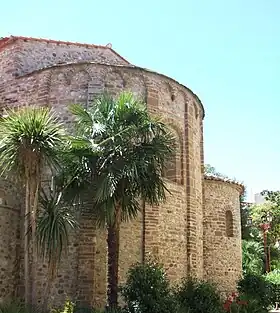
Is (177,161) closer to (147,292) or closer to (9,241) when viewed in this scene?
(147,292)

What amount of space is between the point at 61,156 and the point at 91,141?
38.0 inches

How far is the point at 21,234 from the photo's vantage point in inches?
614

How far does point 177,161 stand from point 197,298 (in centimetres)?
500

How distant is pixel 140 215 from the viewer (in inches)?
645

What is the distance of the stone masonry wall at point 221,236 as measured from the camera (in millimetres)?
20344

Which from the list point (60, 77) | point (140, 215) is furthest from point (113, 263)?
point (60, 77)

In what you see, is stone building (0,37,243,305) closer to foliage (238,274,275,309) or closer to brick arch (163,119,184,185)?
brick arch (163,119,184,185)

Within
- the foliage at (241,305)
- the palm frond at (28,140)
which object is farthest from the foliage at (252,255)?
the palm frond at (28,140)

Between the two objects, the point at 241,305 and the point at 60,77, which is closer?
the point at 60,77

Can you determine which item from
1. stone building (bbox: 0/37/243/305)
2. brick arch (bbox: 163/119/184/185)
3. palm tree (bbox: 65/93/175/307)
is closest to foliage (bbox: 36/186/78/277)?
→ palm tree (bbox: 65/93/175/307)

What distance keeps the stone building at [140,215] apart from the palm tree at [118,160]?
5.79 feet

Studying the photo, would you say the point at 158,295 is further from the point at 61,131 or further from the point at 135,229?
the point at 61,131

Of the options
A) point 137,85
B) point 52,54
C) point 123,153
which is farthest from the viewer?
point 52,54

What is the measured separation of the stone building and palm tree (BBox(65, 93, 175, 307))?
177 centimetres
